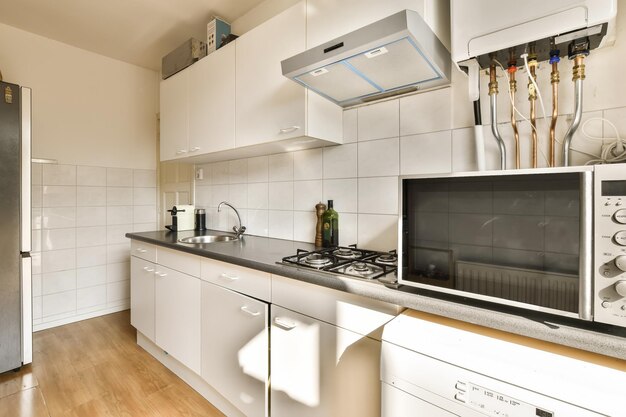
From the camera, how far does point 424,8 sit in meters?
1.11

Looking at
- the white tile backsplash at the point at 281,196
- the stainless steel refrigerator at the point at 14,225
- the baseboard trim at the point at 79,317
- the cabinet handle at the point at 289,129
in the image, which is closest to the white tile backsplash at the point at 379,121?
the cabinet handle at the point at 289,129

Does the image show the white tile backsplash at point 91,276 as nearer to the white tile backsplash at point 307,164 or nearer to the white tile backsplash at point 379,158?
the white tile backsplash at point 307,164

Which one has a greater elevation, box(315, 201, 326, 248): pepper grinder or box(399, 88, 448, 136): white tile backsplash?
box(399, 88, 448, 136): white tile backsplash

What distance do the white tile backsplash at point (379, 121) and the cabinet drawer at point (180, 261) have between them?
114 centimetres

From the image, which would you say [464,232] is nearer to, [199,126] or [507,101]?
[507,101]

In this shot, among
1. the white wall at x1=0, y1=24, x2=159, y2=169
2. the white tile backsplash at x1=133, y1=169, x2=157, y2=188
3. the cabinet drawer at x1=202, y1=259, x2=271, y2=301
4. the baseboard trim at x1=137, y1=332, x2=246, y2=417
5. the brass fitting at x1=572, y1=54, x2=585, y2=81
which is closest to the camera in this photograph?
the brass fitting at x1=572, y1=54, x2=585, y2=81

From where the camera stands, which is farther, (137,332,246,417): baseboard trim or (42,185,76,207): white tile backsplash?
(42,185,76,207): white tile backsplash

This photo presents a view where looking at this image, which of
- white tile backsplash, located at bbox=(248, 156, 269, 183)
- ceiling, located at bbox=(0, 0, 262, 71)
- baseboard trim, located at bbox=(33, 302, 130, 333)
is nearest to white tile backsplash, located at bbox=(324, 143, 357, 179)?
white tile backsplash, located at bbox=(248, 156, 269, 183)

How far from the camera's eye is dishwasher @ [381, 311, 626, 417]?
58cm

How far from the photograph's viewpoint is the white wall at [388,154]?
1.03m

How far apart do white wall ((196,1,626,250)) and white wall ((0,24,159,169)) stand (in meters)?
1.67

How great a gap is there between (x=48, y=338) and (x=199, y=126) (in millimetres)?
2158

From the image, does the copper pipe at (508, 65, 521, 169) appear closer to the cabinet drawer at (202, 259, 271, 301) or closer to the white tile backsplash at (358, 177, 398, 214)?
the white tile backsplash at (358, 177, 398, 214)

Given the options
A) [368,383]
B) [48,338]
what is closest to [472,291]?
[368,383]
